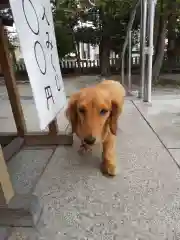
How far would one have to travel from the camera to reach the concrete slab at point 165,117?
5.77 ft

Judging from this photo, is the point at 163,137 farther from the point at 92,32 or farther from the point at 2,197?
the point at 92,32

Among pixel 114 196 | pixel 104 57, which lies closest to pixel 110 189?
pixel 114 196

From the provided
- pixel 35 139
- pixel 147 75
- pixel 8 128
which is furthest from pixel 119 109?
pixel 147 75

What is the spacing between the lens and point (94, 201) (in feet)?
3.69

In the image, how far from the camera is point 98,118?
1.26 metres

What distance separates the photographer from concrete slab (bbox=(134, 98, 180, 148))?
176cm

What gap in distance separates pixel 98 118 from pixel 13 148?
67cm

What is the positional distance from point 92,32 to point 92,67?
4.07 feet

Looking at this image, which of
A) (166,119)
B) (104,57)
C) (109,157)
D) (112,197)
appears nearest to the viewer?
(112,197)

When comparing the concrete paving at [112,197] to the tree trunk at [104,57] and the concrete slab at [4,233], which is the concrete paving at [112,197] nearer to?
the concrete slab at [4,233]

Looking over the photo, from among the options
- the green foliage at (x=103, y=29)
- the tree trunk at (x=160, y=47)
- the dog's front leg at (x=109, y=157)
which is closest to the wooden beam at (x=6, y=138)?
the dog's front leg at (x=109, y=157)

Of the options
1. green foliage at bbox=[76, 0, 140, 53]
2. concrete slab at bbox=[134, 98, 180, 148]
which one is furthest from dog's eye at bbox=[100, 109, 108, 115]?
green foliage at bbox=[76, 0, 140, 53]

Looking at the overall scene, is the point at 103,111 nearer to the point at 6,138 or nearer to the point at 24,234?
the point at 24,234

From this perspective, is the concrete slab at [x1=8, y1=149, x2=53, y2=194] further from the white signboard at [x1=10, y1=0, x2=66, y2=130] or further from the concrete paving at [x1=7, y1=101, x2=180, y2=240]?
the white signboard at [x1=10, y1=0, x2=66, y2=130]
